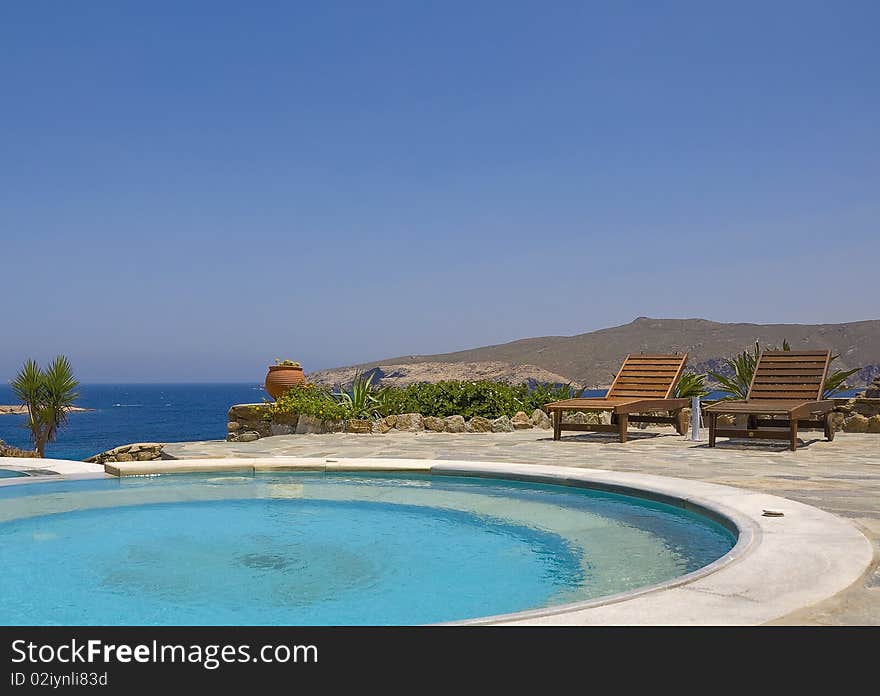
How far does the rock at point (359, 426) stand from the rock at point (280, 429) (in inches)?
50.8

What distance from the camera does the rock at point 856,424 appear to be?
11.8 m

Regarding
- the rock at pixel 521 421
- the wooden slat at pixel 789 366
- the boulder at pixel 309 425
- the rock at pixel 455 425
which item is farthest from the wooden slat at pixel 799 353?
the boulder at pixel 309 425

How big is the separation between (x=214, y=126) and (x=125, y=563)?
891 inches

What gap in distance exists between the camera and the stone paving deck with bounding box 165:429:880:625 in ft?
17.7

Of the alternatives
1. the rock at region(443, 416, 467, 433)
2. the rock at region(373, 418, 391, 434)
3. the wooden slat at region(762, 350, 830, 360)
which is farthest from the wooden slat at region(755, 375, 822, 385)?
the rock at region(373, 418, 391, 434)

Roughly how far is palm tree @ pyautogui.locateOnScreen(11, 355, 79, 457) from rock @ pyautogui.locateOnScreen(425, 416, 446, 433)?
7.73 metres

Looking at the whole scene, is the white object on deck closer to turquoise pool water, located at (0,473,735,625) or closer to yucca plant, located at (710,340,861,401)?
yucca plant, located at (710,340,861,401)

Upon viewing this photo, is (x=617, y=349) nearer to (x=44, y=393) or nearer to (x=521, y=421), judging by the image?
(x=521, y=421)

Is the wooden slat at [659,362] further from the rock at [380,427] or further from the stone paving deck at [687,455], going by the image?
the rock at [380,427]

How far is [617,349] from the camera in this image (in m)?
71.4

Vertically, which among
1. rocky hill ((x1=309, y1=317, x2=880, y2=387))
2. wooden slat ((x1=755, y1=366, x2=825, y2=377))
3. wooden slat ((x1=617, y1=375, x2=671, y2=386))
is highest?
rocky hill ((x1=309, y1=317, x2=880, y2=387))

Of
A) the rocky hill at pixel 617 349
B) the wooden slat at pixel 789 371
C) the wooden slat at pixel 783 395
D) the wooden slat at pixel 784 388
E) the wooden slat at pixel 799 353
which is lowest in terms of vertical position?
the wooden slat at pixel 783 395

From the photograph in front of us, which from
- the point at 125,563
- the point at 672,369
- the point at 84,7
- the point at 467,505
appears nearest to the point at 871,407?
the point at 672,369

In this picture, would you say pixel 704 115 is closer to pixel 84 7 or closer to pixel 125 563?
pixel 84 7
